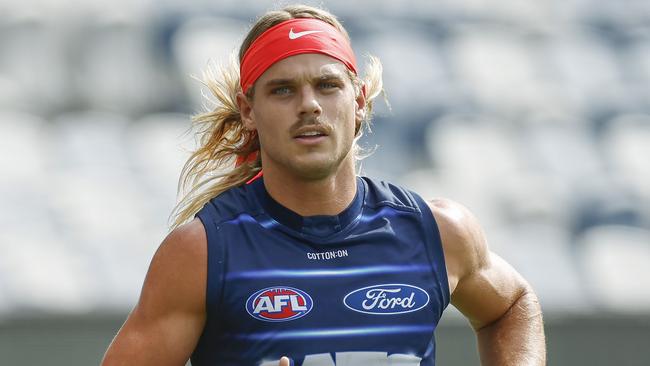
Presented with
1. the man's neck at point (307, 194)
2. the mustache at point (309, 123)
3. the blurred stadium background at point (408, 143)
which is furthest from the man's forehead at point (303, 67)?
the blurred stadium background at point (408, 143)

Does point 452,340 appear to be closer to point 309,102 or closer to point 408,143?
point 408,143

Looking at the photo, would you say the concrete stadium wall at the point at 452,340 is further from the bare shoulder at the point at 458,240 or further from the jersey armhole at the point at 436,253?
the jersey armhole at the point at 436,253

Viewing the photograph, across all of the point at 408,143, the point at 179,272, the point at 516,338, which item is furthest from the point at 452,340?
the point at 179,272

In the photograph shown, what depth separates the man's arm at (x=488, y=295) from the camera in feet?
11.5

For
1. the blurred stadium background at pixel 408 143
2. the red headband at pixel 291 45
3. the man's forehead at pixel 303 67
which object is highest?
the red headband at pixel 291 45

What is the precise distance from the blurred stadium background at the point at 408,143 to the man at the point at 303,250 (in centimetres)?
355

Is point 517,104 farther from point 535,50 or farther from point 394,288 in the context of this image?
point 394,288

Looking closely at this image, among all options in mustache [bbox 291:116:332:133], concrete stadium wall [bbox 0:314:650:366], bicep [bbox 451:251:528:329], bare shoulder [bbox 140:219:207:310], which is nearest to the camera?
bare shoulder [bbox 140:219:207:310]

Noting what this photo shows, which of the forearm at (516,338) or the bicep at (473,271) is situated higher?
the bicep at (473,271)

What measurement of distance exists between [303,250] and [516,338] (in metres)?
0.83

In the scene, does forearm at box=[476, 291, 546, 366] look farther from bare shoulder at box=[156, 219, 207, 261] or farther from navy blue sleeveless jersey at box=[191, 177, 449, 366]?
bare shoulder at box=[156, 219, 207, 261]

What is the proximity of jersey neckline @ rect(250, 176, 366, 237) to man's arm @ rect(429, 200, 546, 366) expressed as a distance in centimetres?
28

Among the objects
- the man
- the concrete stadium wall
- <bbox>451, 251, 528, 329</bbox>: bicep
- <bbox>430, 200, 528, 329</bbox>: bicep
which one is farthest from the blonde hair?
the concrete stadium wall

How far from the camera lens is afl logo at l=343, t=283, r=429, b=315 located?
3.29 metres
